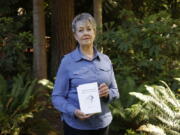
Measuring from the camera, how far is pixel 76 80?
2.70m

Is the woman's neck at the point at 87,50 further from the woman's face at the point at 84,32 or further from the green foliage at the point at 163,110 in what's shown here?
the green foliage at the point at 163,110

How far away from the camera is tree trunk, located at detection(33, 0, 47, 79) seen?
6.62m

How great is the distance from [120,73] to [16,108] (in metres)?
1.97

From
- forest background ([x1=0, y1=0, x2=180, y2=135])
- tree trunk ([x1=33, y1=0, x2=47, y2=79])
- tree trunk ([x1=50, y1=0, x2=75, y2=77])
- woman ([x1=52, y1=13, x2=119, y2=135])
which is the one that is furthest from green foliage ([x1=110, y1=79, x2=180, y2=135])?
tree trunk ([x1=50, y1=0, x2=75, y2=77])

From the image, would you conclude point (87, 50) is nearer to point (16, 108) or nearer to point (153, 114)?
point (153, 114)

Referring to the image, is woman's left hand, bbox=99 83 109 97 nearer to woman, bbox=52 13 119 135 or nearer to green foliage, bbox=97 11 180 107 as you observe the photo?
woman, bbox=52 13 119 135

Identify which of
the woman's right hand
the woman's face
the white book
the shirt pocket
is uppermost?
the woman's face

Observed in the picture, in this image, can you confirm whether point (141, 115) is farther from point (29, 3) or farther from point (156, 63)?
point (29, 3)

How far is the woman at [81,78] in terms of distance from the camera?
106 inches

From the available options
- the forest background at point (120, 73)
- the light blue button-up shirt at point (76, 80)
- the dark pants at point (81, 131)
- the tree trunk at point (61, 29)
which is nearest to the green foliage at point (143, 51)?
the forest background at point (120, 73)

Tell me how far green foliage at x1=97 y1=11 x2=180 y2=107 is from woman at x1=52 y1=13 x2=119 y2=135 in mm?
2831

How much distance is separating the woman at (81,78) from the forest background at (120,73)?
121 centimetres

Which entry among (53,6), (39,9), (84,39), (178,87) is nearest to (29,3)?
(53,6)

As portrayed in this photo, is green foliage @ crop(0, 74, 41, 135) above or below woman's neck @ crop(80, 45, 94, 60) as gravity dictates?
below
